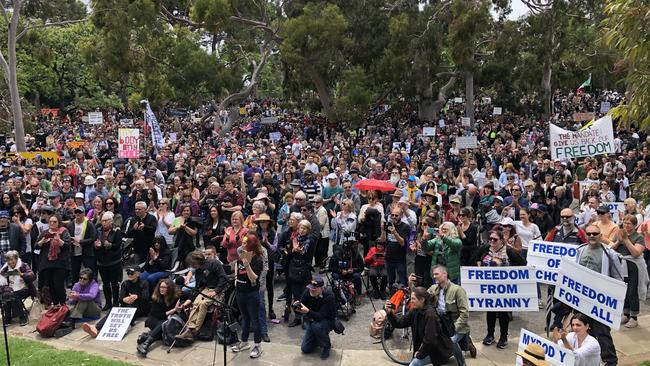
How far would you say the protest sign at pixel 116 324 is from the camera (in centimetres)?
918

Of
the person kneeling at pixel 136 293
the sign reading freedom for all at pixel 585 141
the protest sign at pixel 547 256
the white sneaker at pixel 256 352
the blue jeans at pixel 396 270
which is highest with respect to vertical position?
the sign reading freedom for all at pixel 585 141

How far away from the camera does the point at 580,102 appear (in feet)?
149

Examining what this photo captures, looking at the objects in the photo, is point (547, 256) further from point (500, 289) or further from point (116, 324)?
point (116, 324)

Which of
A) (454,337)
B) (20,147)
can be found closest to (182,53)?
(20,147)

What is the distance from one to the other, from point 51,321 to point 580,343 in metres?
7.40

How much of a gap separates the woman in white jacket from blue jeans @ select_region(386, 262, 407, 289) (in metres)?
3.56

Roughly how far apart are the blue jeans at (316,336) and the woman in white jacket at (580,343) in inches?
116

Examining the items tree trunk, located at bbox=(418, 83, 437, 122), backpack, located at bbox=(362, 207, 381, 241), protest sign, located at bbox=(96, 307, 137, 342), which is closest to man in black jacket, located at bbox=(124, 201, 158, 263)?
protest sign, located at bbox=(96, 307, 137, 342)

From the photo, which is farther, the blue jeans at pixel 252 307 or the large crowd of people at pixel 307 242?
the blue jeans at pixel 252 307

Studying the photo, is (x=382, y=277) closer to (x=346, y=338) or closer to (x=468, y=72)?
(x=346, y=338)

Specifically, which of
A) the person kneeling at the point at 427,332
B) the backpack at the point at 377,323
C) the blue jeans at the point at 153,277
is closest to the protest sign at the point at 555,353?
the person kneeling at the point at 427,332

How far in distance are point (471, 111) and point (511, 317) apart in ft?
78.3

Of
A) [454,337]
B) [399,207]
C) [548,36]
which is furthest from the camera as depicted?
[548,36]

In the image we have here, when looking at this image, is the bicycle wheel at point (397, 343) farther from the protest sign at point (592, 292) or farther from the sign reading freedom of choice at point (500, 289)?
the protest sign at point (592, 292)
